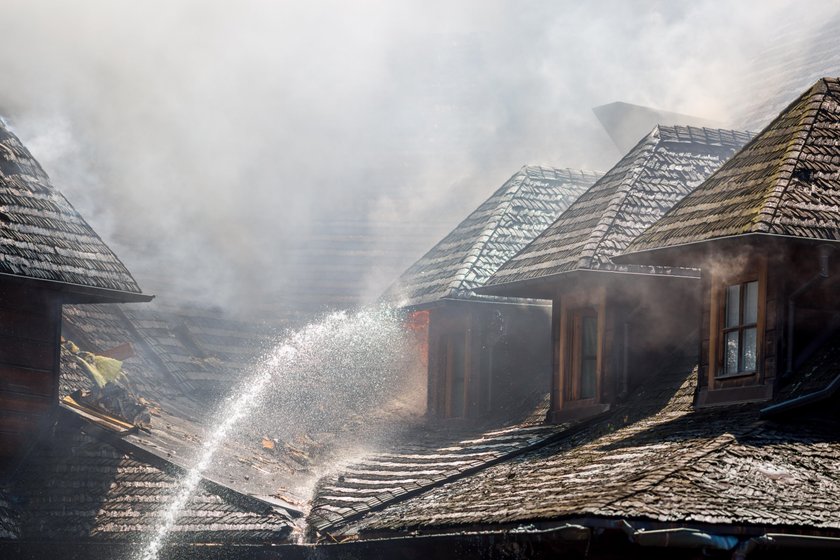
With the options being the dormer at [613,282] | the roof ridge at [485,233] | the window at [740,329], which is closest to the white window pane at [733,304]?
the window at [740,329]

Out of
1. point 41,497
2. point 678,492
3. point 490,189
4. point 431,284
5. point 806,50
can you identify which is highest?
point 806,50

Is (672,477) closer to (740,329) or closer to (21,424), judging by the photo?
(740,329)

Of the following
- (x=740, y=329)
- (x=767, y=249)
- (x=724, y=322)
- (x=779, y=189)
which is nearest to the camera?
(x=779, y=189)

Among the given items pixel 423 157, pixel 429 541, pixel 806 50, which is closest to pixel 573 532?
pixel 429 541

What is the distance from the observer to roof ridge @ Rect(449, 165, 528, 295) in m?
21.2

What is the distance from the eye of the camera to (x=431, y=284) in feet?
72.9

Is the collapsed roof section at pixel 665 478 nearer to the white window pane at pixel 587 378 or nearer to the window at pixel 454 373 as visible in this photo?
the white window pane at pixel 587 378

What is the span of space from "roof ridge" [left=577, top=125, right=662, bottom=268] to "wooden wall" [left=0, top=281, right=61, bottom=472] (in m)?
6.71

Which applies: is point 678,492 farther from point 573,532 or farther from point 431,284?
point 431,284

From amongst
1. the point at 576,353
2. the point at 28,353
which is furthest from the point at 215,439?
the point at 576,353

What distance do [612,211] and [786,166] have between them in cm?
434

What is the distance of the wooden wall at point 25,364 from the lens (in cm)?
1727

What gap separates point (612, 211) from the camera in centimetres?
1752

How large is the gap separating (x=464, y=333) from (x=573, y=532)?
1129 cm
